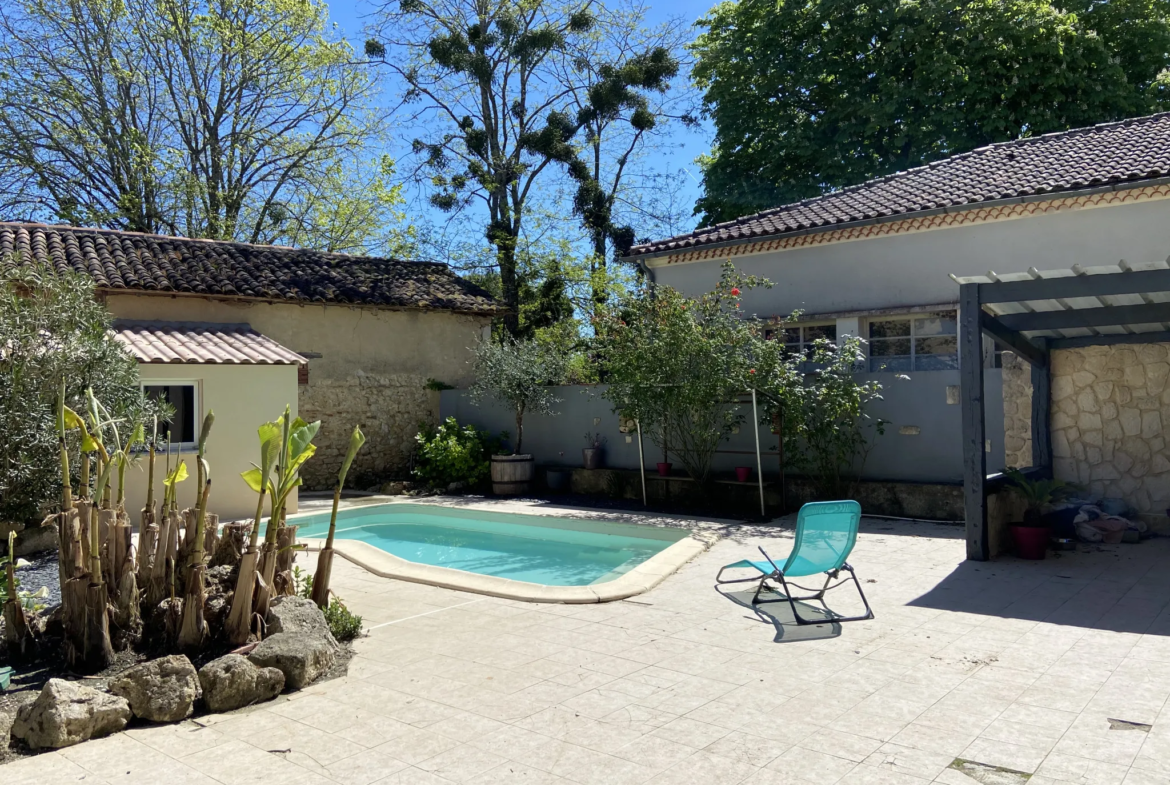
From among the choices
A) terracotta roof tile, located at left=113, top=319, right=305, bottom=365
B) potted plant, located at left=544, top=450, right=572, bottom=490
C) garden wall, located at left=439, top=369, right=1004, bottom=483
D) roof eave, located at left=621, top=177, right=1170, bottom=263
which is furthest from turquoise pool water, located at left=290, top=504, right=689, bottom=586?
roof eave, located at left=621, top=177, right=1170, bottom=263

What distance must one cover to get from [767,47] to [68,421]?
22.7 meters

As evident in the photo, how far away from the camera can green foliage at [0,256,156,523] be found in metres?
7.49

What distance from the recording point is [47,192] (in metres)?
24.9

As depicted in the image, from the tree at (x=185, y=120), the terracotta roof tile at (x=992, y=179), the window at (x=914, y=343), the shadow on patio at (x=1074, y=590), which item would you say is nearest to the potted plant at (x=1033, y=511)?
the shadow on patio at (x=1074, y=590)

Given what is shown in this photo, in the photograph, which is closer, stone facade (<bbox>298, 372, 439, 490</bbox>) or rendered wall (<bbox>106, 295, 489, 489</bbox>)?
rendered wall (<bbox>106, 295, 489, 489</bbox>)

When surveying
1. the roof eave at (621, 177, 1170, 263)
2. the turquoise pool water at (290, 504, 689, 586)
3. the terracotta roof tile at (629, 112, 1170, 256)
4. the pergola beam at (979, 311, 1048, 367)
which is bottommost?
the turquoise pool water at (290, 504, 689, 586)

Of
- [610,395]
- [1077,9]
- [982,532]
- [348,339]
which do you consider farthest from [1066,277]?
[1077,9]

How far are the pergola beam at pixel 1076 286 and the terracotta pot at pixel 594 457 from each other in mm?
8223

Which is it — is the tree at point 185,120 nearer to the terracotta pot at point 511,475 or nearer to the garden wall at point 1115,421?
the terracotta pot at point 511,475

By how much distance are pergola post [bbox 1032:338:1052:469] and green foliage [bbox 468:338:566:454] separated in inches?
328

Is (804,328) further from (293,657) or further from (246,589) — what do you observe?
(293,657)

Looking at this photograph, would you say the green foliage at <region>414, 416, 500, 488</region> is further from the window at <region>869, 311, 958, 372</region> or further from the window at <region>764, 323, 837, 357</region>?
the window at <region>869, 311, 958, 372</region>

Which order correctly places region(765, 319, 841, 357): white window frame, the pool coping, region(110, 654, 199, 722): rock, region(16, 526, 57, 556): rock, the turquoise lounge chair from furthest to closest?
region(765, 319, 841, 357): white window frame
region(16, 526, 57, 556): rock
the pool coping
the turquoise lounge chair
region(110, 654, 199, 722): rock

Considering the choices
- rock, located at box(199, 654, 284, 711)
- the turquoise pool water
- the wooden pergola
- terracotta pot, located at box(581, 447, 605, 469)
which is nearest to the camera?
rock, located at box(199, 654, 284, 711)
